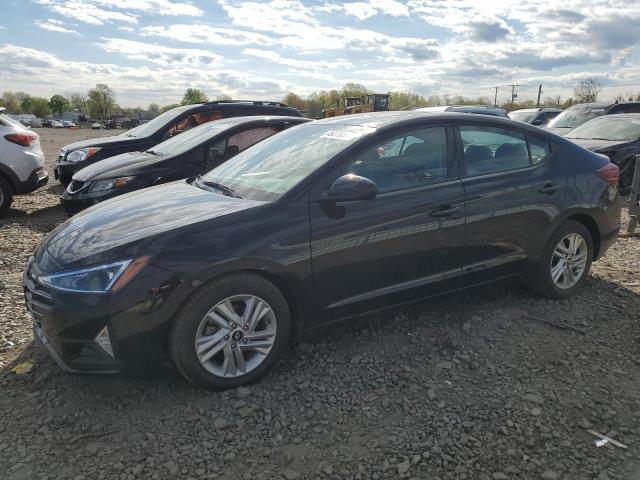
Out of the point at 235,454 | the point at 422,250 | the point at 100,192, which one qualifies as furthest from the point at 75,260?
the point at 100,192

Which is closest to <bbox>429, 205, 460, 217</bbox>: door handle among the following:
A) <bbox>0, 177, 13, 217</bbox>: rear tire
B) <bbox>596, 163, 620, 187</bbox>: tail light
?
<bbox>596, 163, 620, 187</bbox>: tail light

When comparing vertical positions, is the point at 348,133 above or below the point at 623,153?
above

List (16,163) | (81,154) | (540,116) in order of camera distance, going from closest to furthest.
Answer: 1. (16,163)
2. (81,154)
3. (540,116)

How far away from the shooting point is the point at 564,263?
4.30 m

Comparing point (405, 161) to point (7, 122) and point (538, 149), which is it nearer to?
point (538, 149)

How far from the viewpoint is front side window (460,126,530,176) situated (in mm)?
3832

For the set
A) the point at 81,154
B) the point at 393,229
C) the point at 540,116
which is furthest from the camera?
the point at 540,116

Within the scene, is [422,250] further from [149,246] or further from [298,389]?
[149,246]

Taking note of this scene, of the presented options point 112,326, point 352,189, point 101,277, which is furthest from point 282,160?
point 112,326

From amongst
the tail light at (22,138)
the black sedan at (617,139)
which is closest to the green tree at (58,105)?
the tail light at (22,138)

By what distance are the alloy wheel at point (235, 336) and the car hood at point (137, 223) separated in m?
0.48

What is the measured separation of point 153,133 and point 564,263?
21.5 ft

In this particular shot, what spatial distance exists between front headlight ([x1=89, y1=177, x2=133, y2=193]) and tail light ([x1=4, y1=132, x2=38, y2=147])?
94.8 inches

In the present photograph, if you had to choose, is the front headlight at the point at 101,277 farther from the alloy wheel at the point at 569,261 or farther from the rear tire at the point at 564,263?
the alloy wheel at the point at 569,261
